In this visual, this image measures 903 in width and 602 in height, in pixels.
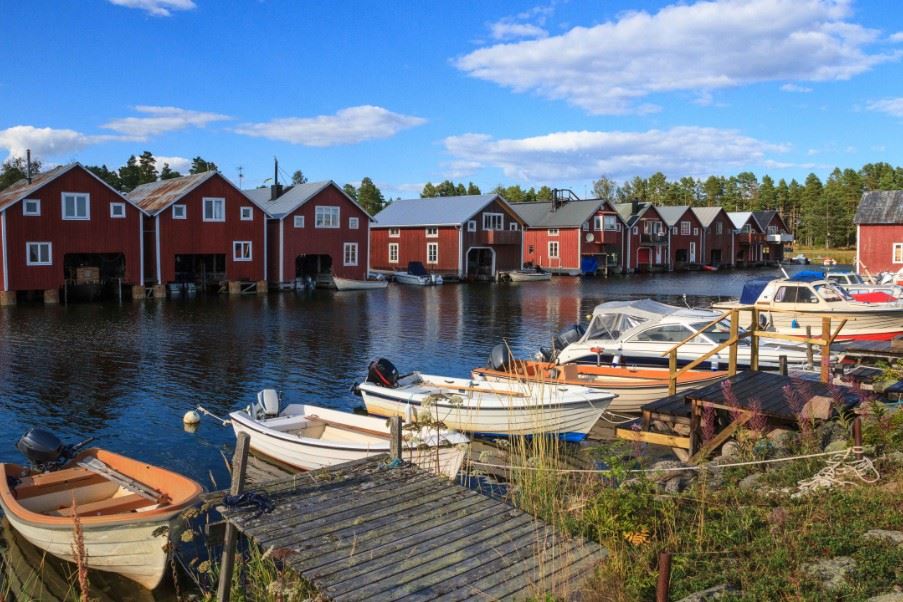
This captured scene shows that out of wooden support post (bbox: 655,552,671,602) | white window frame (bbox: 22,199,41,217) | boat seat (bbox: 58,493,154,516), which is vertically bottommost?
boat seat (bbox: 58,493,154,516)

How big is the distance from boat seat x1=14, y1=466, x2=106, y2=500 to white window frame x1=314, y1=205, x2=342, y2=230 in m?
44.1

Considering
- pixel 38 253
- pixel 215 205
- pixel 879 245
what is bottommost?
pixel 38 253

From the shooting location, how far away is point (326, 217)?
54688mm

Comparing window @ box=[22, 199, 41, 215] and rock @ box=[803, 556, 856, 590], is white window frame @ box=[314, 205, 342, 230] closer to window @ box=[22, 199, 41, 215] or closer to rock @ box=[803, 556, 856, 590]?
window @ box=[22, 199, 41, 215]

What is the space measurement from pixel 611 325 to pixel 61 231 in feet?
111

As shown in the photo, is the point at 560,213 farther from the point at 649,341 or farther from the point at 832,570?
the point at 832,570

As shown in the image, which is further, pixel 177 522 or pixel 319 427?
pixel 319 427

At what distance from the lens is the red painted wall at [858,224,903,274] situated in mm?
52625

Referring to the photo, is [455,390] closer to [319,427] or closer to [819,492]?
[319,427]

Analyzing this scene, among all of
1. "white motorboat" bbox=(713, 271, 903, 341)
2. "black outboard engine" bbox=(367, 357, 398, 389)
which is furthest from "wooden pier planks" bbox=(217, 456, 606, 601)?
"white motorboat" bbox=(713, 271, 903, 341)

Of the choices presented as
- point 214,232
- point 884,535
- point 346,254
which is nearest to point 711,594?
point 884,535

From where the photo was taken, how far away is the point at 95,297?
43531mm

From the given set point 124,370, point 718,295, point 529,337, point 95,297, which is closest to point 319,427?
point 124,370

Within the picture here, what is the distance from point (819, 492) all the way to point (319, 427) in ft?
29.2
